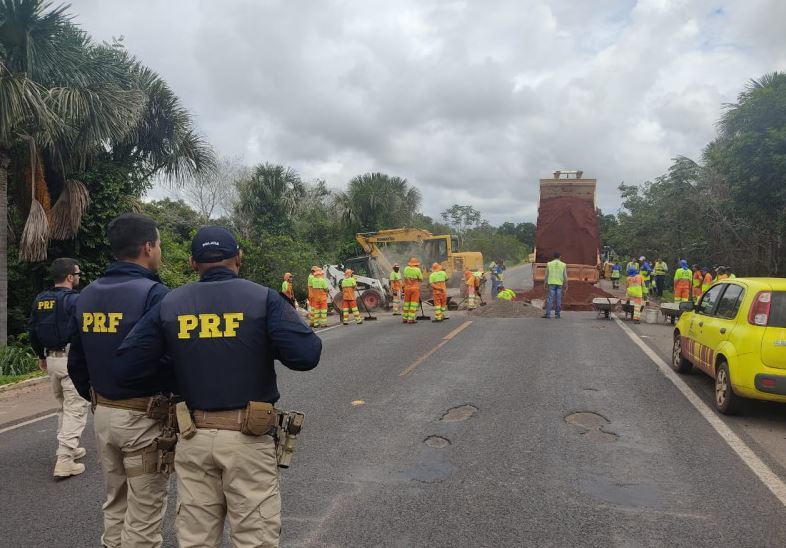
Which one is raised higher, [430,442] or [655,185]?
[655,185]

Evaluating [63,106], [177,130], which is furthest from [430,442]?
[177,130]

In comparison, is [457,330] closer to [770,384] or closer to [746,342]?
[746,342]

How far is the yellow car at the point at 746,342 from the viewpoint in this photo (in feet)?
19.2

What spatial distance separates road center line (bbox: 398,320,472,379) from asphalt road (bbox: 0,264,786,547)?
152 millimetres

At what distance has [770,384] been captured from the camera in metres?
5.82

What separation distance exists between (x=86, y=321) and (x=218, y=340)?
3.63 feet

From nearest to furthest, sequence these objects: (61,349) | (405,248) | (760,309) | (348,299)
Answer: (61,349), (760,309), (348,299), (405,248)

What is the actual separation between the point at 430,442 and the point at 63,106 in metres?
9.73

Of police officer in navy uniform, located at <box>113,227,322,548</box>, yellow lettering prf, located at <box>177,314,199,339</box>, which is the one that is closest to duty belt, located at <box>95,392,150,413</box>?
police officer in navy uniform, located at <box>113,227,322,548</box>

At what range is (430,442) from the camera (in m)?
5.49

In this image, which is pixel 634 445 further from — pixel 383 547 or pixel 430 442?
pixel 383 547

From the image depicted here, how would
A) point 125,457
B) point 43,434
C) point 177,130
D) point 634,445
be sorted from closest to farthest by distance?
point 125,457, point 634,445, point 43,434, point 177,130

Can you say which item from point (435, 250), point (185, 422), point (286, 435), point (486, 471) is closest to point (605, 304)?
point (435, 250)

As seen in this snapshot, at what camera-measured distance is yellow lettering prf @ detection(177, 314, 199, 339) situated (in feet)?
8.36
